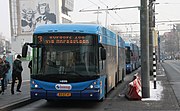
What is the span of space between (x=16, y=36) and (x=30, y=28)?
18.3ft

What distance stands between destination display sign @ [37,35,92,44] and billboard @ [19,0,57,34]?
92.3 metres

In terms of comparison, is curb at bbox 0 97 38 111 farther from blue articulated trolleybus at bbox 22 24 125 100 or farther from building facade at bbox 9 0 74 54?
building facade at bbox 9 0 74 54

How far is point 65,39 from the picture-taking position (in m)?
13.5

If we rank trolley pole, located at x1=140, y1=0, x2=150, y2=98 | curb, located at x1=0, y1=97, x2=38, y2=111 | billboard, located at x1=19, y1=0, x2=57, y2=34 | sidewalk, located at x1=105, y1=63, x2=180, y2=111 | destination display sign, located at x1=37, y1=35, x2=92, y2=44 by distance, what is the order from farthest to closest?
billboard, located at x1=19, y1=0, x2=57, y2=34 → trolley pole, located at x1=140, y1=0, x2=150, y2=98 → destination display sign, located at x1=37, y1=35, x2=92, y2=44 → sidewalk, located at x1=105, y1=63, x2=180, y2=111 → curb, located at x1=0, y1=97, x2=38, y2=111

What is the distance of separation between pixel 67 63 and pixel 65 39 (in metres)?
0.85

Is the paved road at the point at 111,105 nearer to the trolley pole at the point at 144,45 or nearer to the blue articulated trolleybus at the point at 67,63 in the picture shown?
the blue articulated trolleybus at the point at 67,63

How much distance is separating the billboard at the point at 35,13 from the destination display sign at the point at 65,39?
303 feet

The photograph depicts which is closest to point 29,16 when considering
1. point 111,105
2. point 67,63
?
point 111,105

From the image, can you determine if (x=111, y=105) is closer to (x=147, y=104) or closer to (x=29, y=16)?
(x=147, y=104)

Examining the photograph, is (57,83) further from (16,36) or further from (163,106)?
(16,36)

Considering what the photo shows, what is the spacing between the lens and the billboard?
105625mm

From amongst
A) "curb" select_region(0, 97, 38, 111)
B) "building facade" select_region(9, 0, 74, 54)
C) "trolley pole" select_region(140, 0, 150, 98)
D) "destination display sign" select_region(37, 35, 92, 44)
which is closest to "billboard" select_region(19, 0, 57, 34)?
"building facade" select_region(9, 0, 74, 54)

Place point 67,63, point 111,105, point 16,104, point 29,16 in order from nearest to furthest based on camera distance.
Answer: point 67,63 → point 16,104 → point 111,105 → point 29,16

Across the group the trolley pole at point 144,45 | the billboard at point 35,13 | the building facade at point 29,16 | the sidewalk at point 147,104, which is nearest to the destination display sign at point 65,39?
the sidewalk at point 147,104
